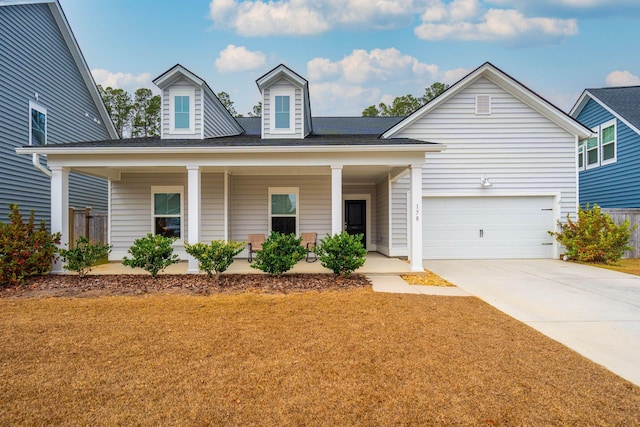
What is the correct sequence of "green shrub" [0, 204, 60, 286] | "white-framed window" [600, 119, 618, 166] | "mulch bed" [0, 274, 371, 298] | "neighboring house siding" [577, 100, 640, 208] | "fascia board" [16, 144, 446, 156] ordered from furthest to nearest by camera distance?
"white-framed window" [600, 119, 618, 166]
"neighboring house siding" [577, 100, 640, 208]
"fascia board" [16, 144, 446, 156]
"green shrub" [0, 204, 60, 286]
"mulch bed" [0, 274, 371, 298]

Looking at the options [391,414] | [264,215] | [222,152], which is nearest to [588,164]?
[264,215]

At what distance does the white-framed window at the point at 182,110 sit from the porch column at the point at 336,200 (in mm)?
4939

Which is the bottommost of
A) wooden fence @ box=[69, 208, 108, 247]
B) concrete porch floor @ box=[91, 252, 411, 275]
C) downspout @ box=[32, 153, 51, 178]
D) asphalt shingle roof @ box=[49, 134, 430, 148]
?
concrete porch floor @ box=[91, 252, 411, 275]

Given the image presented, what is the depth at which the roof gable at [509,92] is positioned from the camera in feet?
33.4

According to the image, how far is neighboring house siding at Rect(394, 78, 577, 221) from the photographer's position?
10.6 m

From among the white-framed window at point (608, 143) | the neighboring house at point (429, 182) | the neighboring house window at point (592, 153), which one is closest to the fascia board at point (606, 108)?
the white-framed window at point (608, 143)

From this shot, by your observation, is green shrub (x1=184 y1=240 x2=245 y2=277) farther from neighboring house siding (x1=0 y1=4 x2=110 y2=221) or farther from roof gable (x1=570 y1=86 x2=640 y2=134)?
roof gable (x1=570 y1=86 x2=640 y2=134)

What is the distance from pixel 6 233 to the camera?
23.0 feet

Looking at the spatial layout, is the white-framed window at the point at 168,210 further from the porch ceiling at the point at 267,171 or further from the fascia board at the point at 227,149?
the fascia board at the point at 227,149

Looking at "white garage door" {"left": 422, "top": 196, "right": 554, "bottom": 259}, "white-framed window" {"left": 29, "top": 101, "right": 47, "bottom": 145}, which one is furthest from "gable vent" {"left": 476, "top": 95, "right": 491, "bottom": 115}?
"white-framed window" {"left": 29, "top": 101, "right": 47, "bottom": 145}

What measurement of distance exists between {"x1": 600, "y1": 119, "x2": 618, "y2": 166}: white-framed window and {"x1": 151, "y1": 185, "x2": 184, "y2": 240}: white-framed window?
15.6 m

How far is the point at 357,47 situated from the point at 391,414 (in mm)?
19730

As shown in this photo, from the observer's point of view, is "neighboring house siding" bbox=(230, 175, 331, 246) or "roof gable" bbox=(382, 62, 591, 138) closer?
"roof gable" bbox=(382, 62, 591, 138)

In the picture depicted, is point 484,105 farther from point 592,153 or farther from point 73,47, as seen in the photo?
point 73,47
